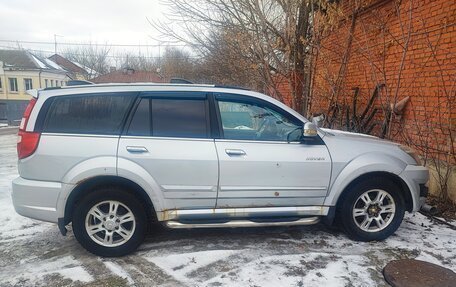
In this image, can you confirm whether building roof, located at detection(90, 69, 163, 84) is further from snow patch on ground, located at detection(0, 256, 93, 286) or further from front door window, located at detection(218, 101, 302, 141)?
snow patch on ground, located at detection(0, 256, 93, 286)

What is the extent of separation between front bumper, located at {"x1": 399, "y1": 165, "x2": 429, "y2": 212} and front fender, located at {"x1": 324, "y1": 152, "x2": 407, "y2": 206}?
0.17 meters

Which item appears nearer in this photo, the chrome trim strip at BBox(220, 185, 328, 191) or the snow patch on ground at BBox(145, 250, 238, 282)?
the snow patch on ground at BBox(145, 250, 238, 282)

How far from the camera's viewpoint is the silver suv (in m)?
3.53

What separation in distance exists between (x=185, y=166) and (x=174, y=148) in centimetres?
22

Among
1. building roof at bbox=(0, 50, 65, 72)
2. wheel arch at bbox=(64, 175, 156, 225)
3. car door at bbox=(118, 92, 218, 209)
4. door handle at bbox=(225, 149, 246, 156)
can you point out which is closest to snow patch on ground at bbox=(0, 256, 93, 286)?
wheel arch at bbox=(64, 175, 156, 225)

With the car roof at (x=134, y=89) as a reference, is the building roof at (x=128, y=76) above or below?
above

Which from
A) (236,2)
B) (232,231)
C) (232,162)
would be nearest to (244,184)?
(232,162)

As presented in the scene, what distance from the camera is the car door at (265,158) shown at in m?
3.72

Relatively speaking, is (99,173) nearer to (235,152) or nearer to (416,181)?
(235,152)

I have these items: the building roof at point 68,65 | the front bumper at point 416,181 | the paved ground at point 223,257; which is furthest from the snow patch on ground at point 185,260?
the building roof at point 68,65

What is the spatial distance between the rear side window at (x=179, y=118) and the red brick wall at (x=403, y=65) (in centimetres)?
388

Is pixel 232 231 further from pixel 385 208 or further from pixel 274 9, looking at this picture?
pixel 274 9

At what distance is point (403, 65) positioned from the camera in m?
6.18

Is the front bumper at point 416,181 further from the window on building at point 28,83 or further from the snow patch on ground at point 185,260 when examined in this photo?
the window on building at point 28,83
